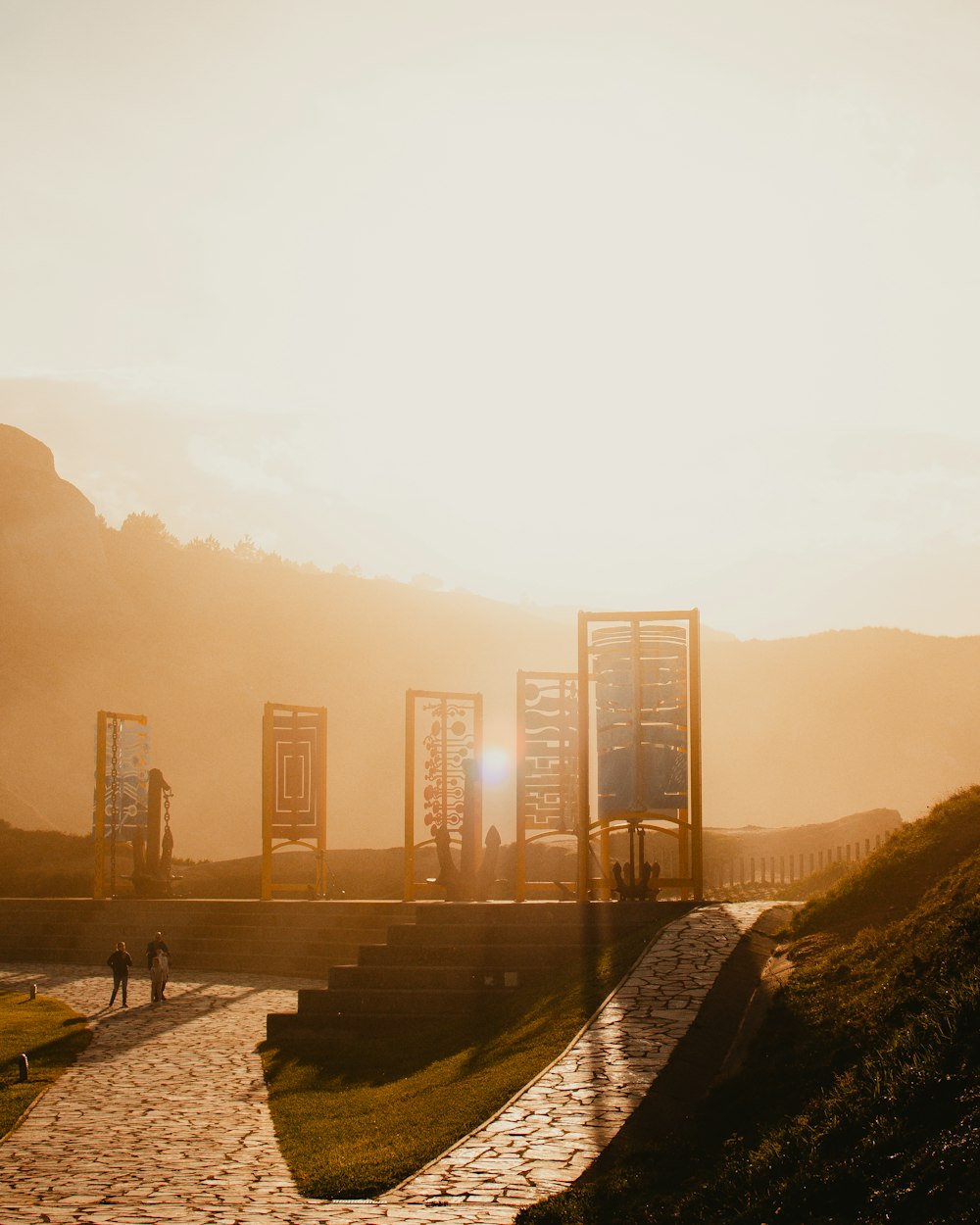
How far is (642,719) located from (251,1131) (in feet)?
30.5

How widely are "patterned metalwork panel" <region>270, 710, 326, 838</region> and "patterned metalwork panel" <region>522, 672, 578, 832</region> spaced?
633cm

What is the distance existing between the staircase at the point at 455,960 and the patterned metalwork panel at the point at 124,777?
13.6m

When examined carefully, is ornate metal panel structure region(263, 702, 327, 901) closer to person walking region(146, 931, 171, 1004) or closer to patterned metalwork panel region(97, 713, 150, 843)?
patterned metalwork panel region(97, 713, 150, 843)

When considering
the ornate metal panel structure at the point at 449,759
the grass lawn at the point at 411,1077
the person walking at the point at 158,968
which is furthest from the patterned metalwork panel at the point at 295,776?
the grass lawn at the point at 411,1077

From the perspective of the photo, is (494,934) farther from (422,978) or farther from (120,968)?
(120,968)

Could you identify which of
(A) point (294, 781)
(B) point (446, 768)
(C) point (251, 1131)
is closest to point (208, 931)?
(A) point (294, 781)

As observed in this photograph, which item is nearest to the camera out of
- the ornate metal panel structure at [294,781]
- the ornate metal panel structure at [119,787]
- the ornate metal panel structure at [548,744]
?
the ornate metal panel structure at [548,744]

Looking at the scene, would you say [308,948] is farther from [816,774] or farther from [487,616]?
[487,616]

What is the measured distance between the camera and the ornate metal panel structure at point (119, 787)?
30.0 meters

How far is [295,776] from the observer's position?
2759cm

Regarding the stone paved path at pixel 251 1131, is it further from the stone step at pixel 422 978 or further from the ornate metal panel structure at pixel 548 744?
the ornate metal panel structure at pixel 548 744

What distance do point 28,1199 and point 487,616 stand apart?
10997 cm

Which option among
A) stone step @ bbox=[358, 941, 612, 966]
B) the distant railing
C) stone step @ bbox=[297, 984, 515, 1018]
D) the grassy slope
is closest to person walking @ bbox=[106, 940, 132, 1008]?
stone step @ bbox=[358, 941, 612, 966]

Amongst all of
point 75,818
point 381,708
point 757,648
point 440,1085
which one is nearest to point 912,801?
point 757,648
